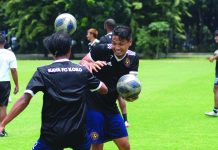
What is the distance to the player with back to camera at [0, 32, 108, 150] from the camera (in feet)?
17.9

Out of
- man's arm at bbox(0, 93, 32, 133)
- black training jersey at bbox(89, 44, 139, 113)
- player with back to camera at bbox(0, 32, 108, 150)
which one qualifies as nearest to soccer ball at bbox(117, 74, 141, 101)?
black training jersey at bbox(89, 44, 139, 113)

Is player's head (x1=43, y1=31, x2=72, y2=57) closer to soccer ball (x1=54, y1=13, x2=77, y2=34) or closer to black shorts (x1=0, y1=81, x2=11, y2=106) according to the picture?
soccer ball (x1=54, y1=13, x2=77, y2=34)

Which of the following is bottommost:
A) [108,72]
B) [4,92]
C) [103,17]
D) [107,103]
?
[103,17]

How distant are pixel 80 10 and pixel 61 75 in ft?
137

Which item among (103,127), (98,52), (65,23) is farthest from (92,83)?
(65,23)

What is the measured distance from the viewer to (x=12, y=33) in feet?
163

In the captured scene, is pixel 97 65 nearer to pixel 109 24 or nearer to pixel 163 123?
pixel 109 24

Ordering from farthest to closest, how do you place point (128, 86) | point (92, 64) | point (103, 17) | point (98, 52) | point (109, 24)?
1. point (103, 17)
2. point (109, 24)
3. point (98, 52)
4. point (128, 86)
5. point (92, 64)

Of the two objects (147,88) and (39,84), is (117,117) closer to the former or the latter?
(39,84)

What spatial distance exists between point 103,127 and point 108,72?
0.72 metres

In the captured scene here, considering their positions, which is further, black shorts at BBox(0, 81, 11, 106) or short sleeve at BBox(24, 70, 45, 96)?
black shorts at BBox(0, 81, 11, 106)

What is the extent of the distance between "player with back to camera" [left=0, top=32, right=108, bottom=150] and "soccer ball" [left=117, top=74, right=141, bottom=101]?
1.38 meters

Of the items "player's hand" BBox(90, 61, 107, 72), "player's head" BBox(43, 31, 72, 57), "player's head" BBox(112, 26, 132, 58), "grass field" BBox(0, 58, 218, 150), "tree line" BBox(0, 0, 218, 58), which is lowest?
"tree line" BBox(0, 0, 218, 58)

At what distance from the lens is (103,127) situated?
713 cm
